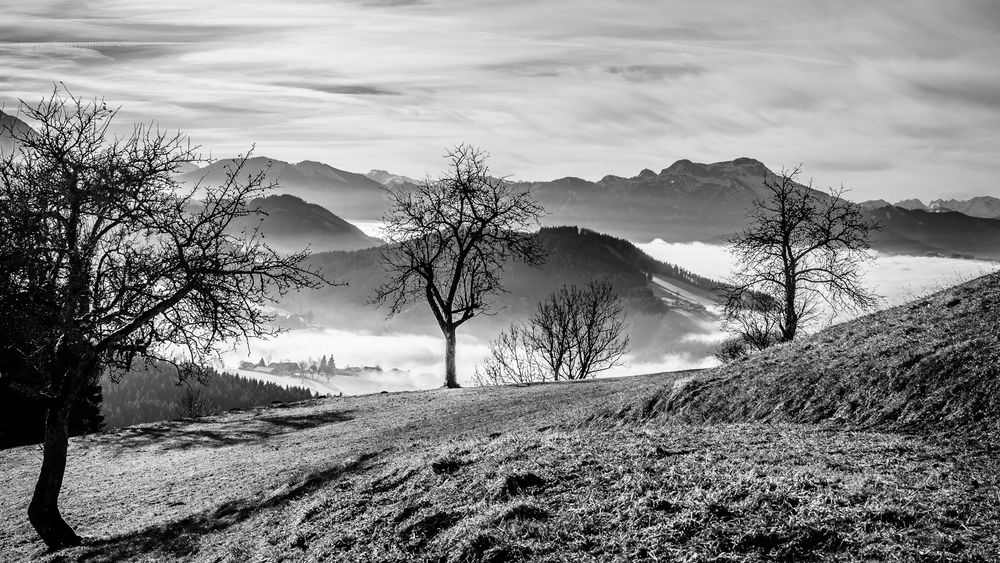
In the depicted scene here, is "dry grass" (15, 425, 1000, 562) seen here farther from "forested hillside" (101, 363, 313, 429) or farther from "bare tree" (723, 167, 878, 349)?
"forested hillside" (101, 363, 313, 429)

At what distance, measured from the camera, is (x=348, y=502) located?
33.5 feet

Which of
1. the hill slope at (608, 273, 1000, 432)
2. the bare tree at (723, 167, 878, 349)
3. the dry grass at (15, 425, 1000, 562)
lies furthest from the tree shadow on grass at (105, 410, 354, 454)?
the bare tree at (723, 167, 878, 349)

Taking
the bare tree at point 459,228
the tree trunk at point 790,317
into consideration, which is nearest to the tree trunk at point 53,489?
the bare tree at point 459,228

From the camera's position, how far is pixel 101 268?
14.9 metres

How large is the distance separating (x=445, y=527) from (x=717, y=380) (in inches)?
335

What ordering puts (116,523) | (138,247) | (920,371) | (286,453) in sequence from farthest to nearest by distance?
(286,453) → (138,247) → (116,523) → (920,371)

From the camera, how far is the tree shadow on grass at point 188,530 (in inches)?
453

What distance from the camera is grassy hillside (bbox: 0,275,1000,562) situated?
21.4 ft

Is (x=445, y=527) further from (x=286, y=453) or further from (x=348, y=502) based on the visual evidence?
(x=286, y=453)

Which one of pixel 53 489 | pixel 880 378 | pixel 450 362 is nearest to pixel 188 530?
pixel 53 489

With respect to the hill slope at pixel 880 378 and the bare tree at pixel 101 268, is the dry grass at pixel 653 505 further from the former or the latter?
the bare tree at pixel 101 268

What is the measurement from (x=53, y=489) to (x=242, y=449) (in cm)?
790

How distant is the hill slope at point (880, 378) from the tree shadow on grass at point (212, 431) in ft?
48.3

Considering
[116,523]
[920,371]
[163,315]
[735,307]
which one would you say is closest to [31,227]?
[163,315]
